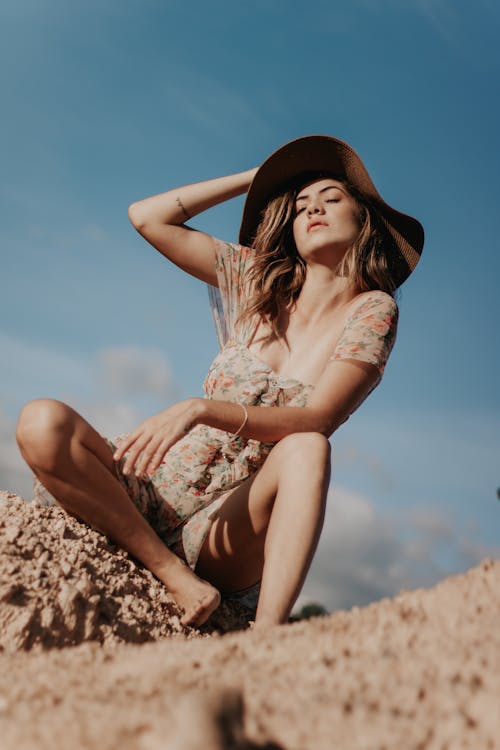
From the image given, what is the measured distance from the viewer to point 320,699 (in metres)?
1.12

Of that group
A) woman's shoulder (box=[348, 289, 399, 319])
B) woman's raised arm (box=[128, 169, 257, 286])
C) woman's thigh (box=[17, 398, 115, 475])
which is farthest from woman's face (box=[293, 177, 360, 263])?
woman's thigh (box=[17, 398, 115, 475])

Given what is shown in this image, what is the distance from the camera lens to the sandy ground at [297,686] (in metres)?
1.00

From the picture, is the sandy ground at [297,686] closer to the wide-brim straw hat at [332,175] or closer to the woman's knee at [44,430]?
the woman's knee at [44,430]

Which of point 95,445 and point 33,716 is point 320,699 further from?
point 95,445

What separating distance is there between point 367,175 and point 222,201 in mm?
788

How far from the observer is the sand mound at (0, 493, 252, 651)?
7.64ft

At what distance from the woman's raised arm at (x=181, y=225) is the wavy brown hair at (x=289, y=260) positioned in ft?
0.88

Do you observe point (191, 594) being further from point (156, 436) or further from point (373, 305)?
point (373, 305)

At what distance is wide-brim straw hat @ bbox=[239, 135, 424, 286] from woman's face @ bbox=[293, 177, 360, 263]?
0.13 metres

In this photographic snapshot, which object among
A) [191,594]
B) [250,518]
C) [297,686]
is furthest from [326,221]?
[297,686]

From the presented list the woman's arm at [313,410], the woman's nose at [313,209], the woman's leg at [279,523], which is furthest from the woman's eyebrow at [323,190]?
the woman's leg at [279,523]

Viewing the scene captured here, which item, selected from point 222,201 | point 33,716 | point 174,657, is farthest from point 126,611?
point 222,201

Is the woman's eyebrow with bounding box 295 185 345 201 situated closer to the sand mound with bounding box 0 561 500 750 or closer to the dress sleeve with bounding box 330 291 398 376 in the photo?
the dress sleeve with bounding box 330 291 398 376

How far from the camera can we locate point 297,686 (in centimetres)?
118
